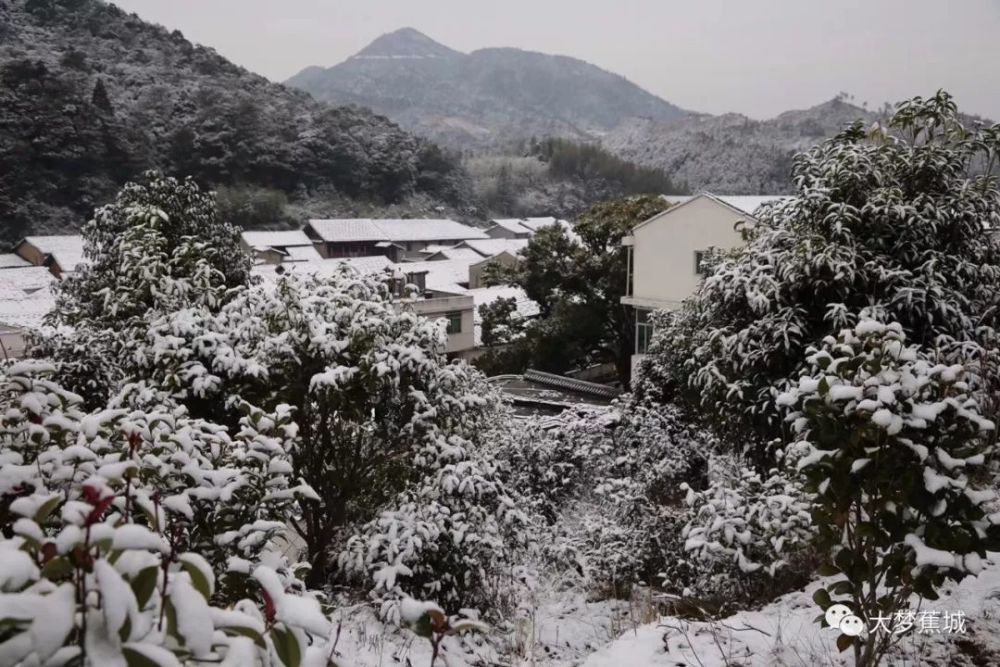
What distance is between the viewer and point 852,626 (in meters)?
1.92

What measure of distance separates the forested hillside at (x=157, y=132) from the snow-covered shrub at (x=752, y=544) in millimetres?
16649

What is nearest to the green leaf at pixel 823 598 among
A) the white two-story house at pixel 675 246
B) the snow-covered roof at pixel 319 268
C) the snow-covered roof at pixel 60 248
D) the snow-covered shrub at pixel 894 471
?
the snow-covered shrub at pixel 894 471

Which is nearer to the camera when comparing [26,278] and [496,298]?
[26,278]

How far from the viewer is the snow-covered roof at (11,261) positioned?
14094mm

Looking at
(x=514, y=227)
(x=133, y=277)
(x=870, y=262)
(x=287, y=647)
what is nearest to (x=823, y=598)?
(x=287, y=647)

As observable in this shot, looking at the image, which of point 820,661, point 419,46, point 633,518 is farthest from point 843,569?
point 419,46

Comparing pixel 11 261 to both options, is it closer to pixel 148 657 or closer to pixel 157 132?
pixel 157 132

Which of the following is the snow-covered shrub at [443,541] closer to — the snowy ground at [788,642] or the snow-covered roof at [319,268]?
the snowy ground at [788,642]

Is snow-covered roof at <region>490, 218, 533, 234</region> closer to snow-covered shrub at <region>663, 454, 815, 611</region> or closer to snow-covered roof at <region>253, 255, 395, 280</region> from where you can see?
snow-covered roof at <region>253, 255, 395, 280</region>

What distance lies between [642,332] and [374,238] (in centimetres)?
1989

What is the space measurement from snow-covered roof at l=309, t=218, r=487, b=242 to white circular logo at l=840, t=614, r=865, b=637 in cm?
2789

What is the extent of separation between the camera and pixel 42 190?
50.9 feet

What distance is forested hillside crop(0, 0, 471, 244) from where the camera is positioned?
1594cm

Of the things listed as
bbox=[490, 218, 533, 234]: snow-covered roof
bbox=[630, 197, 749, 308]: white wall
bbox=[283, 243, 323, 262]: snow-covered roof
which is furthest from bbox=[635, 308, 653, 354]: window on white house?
bbox=[490, 218, 533, 234]: snow-covered roof
